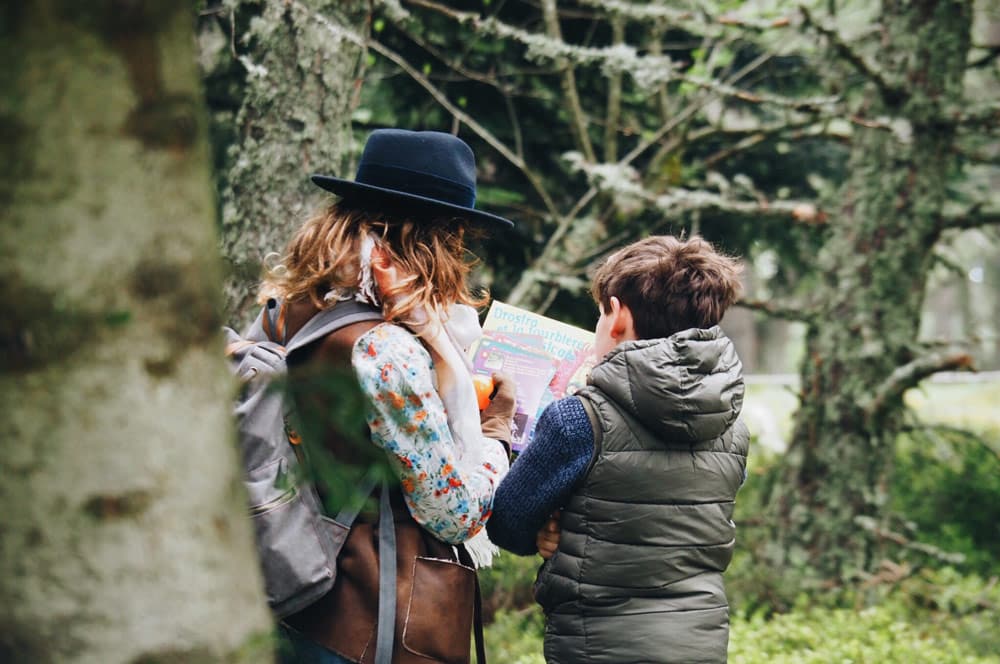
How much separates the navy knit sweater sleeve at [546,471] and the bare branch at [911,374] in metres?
3.26

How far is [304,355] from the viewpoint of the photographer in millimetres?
2193

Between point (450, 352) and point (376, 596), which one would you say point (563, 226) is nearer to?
point (450, 352)

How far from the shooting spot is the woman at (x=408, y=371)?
2.13m

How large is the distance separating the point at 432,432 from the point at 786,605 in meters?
3.97

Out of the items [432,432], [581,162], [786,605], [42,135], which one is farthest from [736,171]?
[42,135]

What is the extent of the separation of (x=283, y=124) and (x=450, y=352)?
1.86m

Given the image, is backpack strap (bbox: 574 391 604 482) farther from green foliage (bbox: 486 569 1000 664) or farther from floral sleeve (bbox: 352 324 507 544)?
green foliage (bbox: 486 569 1000 664)

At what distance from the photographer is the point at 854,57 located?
4891mm

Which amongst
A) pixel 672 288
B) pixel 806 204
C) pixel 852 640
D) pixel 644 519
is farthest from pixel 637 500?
pixel 806 204

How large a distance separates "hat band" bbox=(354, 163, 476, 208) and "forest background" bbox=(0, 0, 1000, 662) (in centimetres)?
49

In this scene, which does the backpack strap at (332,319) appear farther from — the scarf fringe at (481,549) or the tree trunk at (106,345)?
the tree trunk at (106,345)

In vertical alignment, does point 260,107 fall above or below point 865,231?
above

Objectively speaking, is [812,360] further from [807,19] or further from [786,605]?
[807,19]

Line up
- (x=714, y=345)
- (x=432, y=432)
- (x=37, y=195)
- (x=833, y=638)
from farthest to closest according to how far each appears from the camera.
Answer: (x=833, y=638)
(x=714, y=345)
(x=432, y=432)
(x=37, y=195)
